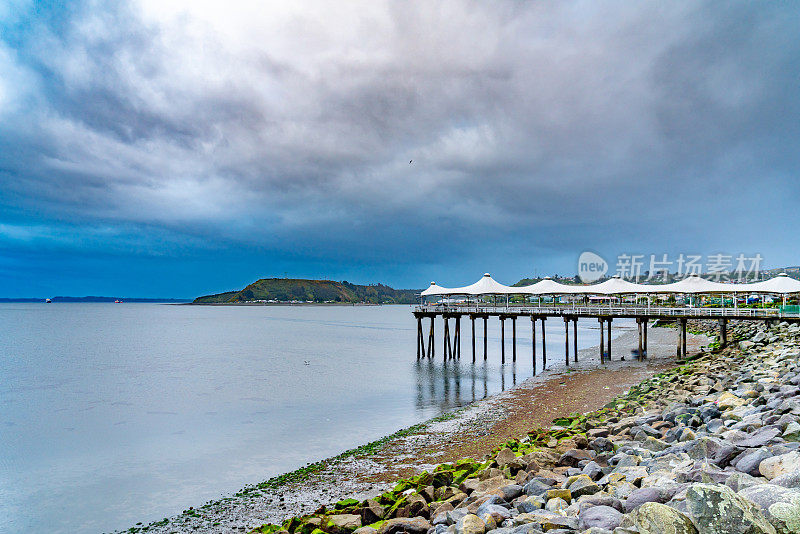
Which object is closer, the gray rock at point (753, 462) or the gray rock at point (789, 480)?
the gray rock at point (789, 480)

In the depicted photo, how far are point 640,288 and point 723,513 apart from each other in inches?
1432

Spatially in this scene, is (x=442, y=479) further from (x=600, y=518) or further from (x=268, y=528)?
(x=600, y=518)

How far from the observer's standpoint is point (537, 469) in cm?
860

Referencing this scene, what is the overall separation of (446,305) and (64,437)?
30.4 meters

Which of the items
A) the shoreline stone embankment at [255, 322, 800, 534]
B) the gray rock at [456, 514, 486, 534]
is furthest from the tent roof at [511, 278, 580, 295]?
the gray rock at [456, 514, 486, 534]

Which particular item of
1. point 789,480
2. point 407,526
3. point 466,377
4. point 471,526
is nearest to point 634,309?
point 466,377

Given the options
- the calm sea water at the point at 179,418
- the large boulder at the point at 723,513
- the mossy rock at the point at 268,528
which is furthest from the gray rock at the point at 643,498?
the calm sea water at the point at 179,418

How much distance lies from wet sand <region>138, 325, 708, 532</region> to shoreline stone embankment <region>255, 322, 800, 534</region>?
1.89 metres

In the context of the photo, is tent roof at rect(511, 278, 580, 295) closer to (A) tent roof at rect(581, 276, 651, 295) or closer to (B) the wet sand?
(A) tent roof at rect(581, 276, 651, 295)

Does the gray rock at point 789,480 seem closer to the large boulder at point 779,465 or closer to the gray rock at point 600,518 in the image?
the large boulder at point 779,465

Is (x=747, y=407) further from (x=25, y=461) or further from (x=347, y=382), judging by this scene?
(x=347, y=382)

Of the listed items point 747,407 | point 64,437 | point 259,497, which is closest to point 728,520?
point 747,407

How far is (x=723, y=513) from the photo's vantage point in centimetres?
409

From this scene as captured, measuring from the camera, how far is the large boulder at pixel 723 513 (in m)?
4.00
